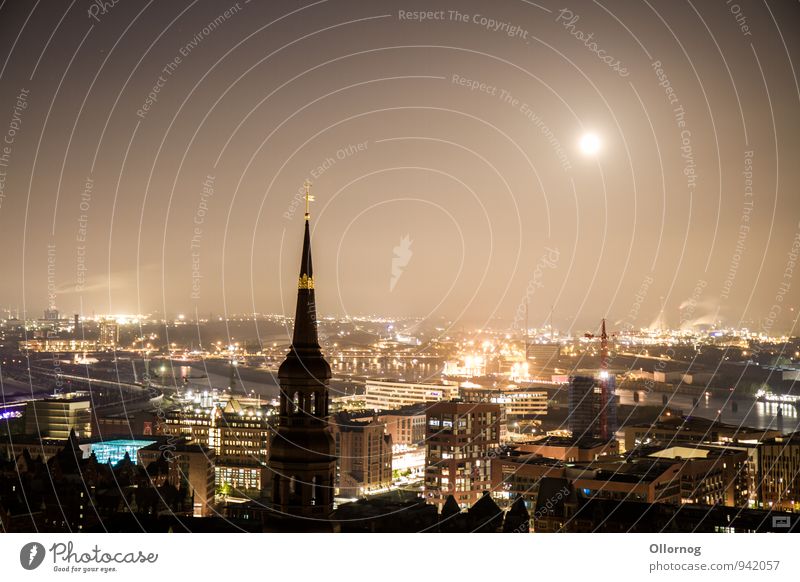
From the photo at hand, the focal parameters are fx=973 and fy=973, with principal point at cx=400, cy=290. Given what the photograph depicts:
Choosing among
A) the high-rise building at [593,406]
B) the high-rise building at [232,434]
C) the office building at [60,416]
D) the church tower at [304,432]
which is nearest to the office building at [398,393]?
the high-rise building at [232,434]

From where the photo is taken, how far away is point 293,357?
446 cm

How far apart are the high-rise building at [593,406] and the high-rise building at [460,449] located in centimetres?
603

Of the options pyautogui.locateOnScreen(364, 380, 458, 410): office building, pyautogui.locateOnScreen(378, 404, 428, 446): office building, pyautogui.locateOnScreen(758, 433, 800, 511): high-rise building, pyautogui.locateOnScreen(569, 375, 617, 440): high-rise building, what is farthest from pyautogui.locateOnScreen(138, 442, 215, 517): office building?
pyautogui.locateOnScreen(569, 375, 617, 440): high-rise building

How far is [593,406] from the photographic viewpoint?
22.7 metres

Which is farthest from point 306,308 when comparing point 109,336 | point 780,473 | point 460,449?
point 109,336

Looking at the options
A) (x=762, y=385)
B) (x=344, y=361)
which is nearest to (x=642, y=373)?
(x=762, y=385)

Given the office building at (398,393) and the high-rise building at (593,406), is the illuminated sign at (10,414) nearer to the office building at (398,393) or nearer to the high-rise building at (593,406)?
the office building at (398,393)

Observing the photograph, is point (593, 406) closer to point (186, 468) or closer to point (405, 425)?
point (405, 425)

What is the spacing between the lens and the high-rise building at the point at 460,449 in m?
12.4

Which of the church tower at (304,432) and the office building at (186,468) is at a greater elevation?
the church tower at (304,432)

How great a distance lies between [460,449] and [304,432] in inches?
373

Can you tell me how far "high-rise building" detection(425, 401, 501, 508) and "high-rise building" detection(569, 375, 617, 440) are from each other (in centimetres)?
603
